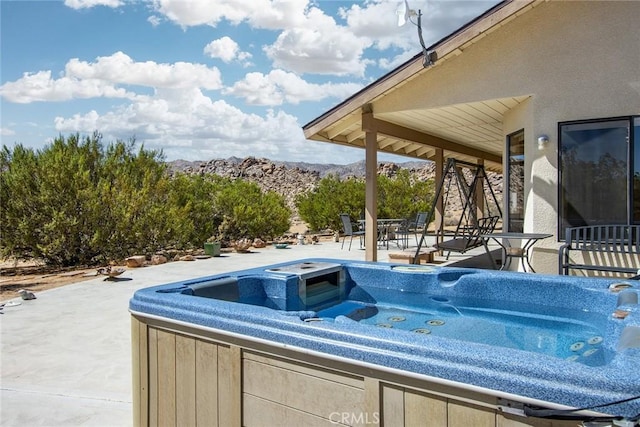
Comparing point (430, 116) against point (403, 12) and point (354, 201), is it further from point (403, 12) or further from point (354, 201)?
point (354, 201)

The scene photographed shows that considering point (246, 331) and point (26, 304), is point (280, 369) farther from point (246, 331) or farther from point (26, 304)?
point (26, 304)

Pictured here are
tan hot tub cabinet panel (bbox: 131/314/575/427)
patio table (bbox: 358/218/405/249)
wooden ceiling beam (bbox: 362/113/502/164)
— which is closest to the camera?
tan hot tub cabinet panel (bbox: 131/314/575/427)

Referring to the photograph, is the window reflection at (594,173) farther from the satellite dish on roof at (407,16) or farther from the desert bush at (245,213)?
the desert bush at (245,213)

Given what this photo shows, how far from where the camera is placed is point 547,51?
22.1ft

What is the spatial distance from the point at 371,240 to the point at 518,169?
2.72 meters

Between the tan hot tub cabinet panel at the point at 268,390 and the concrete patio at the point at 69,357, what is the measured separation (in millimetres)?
659

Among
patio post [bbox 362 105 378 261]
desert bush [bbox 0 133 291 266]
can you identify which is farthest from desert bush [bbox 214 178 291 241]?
patio post [bbox 362 105 378 261]

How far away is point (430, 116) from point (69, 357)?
21.8 feet

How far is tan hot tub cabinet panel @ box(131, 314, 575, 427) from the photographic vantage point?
A: 2082 millimetres

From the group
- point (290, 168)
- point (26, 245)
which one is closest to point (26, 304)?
point (26, 245)

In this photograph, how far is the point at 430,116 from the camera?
8.52 meters

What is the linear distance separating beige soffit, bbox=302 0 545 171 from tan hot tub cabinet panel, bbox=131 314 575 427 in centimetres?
556

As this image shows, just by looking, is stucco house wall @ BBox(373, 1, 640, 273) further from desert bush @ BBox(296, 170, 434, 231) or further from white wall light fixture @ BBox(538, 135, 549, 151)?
desert bush @ BBox(296, 170, 434, 231)

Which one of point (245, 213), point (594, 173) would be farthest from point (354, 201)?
point (594, 173)
